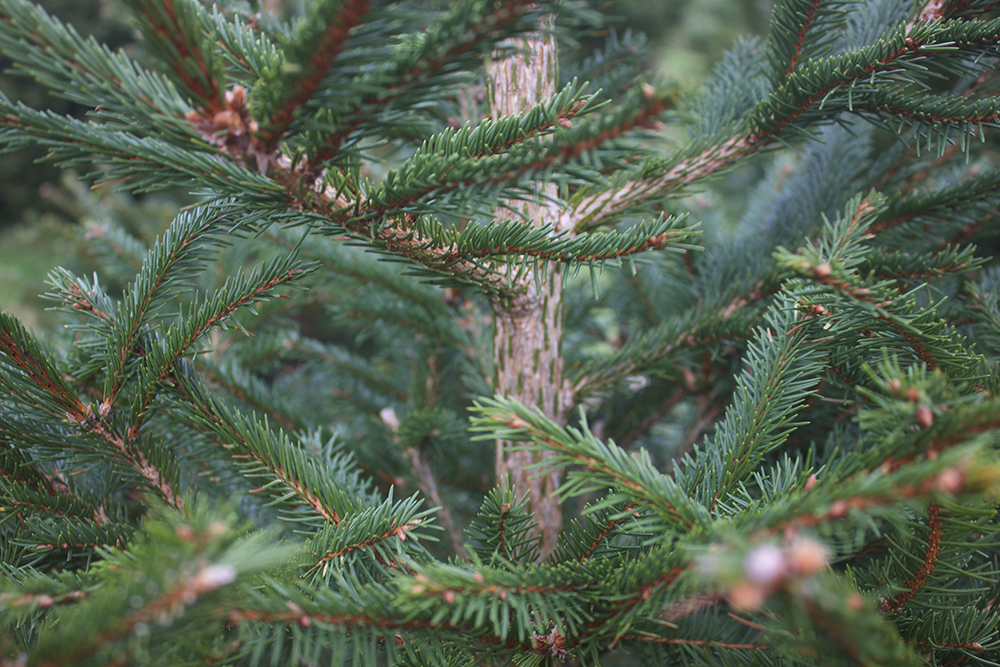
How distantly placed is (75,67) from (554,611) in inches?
18.9

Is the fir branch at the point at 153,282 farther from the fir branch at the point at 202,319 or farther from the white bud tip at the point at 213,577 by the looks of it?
the white bud tip at the point at 213,577

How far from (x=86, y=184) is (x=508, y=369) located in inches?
91.2

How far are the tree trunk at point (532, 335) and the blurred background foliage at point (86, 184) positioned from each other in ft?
0.39

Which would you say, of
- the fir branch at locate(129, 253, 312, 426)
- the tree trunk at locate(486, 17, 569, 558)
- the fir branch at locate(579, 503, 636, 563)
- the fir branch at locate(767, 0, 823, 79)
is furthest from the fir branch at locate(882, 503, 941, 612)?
the fir branch at locate(129, 253, 312, 426)

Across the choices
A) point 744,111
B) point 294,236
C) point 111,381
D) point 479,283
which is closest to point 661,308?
Result: point 744,111

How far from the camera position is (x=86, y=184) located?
7.32 ft

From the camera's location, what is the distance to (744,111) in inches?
27.5

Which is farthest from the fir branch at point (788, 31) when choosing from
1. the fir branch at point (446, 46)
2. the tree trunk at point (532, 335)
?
the fir branch at point (446, 46)

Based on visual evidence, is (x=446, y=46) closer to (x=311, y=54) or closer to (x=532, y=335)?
(x=311, y=54)

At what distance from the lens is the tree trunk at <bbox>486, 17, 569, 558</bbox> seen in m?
0.67

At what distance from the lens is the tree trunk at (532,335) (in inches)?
26.3

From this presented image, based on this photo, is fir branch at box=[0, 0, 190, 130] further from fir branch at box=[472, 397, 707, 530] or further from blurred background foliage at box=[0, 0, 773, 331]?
fir branch at box=[472, 397, 707, 530]

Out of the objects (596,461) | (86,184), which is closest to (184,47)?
(596,461)

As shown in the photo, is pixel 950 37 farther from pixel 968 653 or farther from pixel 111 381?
pixel 111 381
